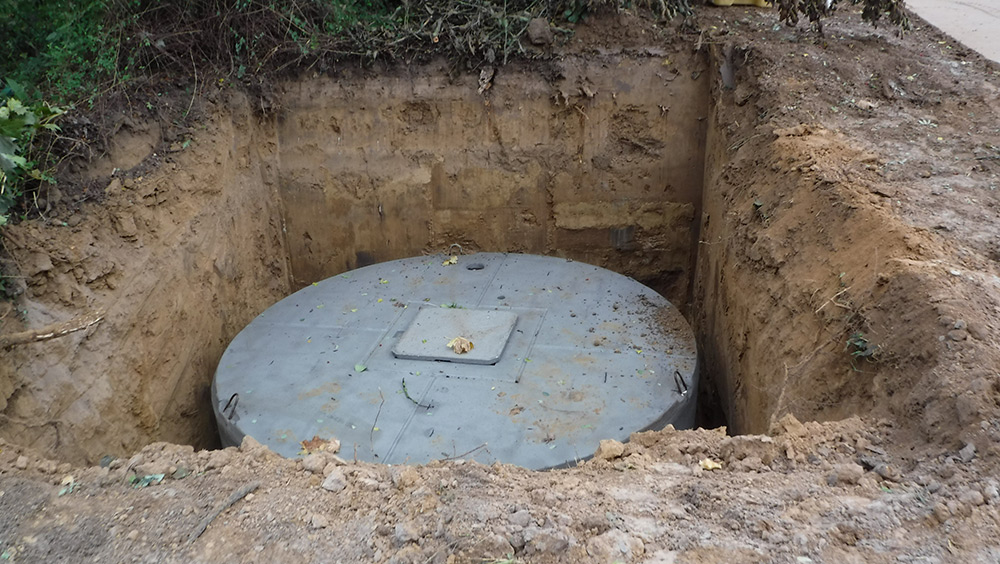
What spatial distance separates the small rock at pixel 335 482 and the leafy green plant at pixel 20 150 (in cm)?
270

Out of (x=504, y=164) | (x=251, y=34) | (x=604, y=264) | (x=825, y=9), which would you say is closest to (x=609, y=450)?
(x=504, y=164)

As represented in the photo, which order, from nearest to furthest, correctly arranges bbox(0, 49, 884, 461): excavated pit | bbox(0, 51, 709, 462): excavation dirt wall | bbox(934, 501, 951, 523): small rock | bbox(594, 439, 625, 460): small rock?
1. bbox(934, 501, 951, 523): small rock
2. bbox(594, 439, 625, 460): small rock
3. bbox(0, 51, 709, 462): excavation dirt wall
4. bbox(0, 49, 884, 461): excavated pit

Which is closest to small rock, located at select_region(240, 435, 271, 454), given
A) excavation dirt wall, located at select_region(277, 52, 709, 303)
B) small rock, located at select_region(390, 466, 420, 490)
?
small rock, located at select_region(390, 466, 420, 490)

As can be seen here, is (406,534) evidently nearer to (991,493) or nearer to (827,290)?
(991,493)

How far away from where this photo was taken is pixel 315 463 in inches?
112

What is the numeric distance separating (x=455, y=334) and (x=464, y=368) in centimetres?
40

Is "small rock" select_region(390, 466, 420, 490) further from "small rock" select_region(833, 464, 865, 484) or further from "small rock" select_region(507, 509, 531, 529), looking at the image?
"small rock" select_region(833, 464, 865, 484)

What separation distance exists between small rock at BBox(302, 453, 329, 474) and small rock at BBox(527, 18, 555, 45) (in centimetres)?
465

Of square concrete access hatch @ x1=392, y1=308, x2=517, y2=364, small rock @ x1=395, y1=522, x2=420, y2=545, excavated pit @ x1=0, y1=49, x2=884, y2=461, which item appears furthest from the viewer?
excavated pit @ x1=0, y1=49, x2=884, y2=461

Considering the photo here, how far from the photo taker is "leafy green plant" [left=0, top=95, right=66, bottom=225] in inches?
164

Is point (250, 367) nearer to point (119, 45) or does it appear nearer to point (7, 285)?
point (7, 285)

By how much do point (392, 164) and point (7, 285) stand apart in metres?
3.48

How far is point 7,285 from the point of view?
3.96 meters

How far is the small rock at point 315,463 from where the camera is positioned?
2822mm
